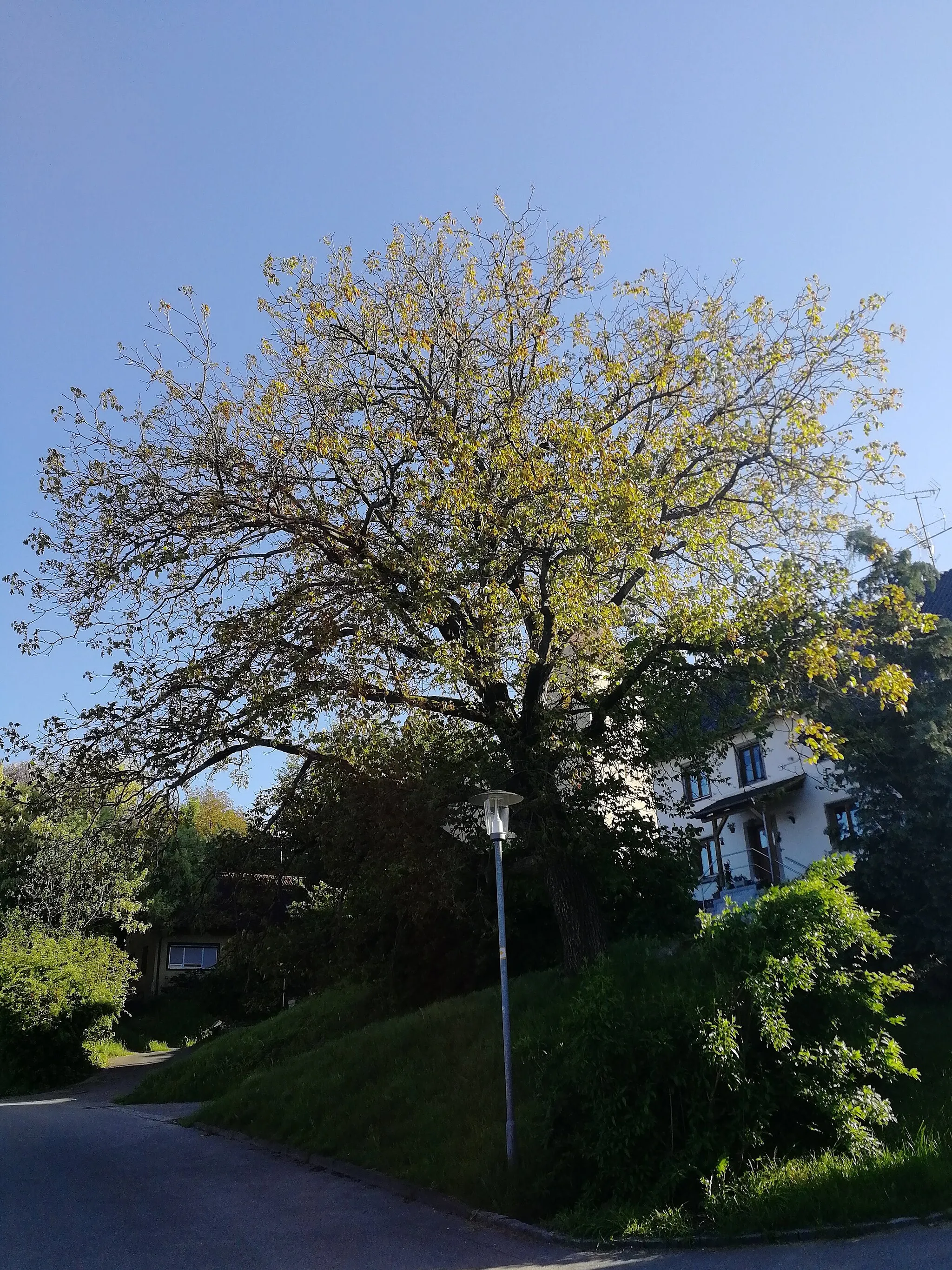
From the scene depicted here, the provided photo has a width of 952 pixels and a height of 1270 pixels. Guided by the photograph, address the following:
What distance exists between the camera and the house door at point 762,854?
28672mm

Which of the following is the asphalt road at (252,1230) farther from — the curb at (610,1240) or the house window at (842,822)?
the house window at (842,822)

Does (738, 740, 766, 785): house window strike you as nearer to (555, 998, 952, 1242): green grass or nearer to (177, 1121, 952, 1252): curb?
(177, 1121, 952, 1252): curb

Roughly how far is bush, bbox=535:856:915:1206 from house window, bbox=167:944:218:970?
34854 mm

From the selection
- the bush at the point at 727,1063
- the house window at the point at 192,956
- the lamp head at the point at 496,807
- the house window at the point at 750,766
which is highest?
the house window at the point at 750,766

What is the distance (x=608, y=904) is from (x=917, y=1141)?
25.8ft

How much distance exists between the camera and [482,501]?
11633 millimetres

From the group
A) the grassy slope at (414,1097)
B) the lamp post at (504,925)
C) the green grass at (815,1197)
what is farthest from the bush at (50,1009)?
the green grass at (815,1197)

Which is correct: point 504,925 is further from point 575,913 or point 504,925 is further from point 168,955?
point 168,955

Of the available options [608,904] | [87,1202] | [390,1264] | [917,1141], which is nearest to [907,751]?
[608,904]

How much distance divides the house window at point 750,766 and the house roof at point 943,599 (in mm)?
7447

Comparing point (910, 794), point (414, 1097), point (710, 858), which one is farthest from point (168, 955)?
point (910, 794)

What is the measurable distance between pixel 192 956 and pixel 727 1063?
37.0 m

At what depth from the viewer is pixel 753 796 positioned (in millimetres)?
27766

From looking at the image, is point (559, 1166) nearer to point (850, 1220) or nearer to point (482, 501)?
point (850, 1220)
